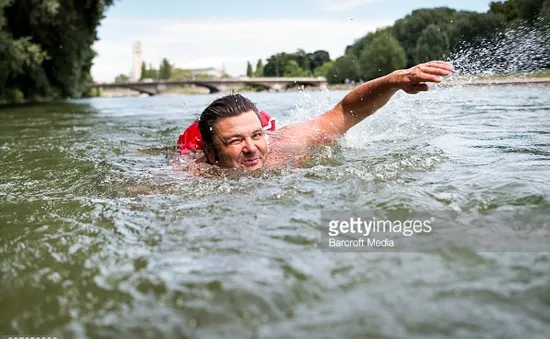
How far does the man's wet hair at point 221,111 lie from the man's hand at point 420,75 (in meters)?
1.25

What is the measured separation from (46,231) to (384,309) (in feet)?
6.27

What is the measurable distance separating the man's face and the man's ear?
4.4 inches

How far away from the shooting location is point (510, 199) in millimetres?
2957

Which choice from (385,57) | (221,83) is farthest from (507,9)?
(221,83)

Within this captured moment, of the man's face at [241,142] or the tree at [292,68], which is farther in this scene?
the tree at [292,68]

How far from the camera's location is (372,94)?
4.92 meters

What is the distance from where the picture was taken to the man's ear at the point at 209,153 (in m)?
4.73

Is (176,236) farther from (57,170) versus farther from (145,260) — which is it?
(57,170)

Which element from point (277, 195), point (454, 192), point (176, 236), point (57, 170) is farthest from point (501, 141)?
point (57, 170)

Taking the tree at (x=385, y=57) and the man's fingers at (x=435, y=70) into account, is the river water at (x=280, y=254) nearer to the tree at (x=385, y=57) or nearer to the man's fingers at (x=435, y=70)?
the man's fingers at (x=435, y=70)

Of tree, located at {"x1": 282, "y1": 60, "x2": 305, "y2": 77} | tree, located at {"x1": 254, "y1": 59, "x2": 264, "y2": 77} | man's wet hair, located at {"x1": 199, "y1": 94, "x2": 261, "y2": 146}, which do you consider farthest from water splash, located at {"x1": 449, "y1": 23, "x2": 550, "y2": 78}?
tree, located at {"x1": 254, "y1": 59, "x2": 264, "y2": 77}

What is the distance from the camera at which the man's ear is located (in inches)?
186

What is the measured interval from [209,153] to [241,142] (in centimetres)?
49

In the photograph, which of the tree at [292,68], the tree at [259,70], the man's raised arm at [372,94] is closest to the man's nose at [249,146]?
the man's raised arm at [372,94]
